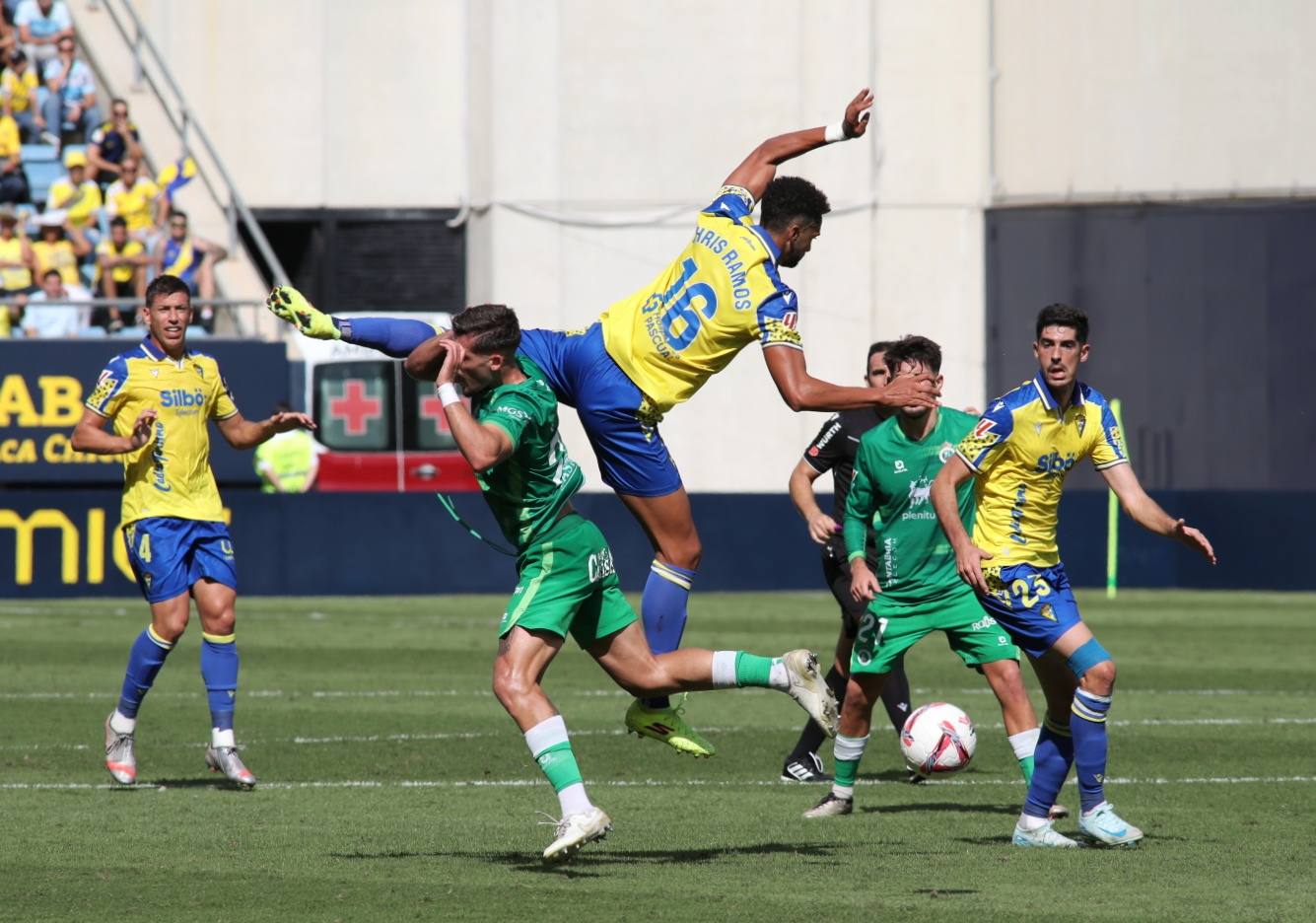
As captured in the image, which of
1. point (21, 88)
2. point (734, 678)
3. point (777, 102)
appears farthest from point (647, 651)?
point (777, 102)

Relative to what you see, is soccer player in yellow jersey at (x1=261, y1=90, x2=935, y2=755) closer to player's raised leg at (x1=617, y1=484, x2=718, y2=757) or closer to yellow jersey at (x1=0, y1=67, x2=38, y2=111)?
player's raised leg at (x1=617, y1=484, x2=718, y2=757)

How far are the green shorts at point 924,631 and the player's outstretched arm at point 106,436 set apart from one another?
134 inches

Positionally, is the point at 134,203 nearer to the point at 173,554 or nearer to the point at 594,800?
the point at 173,554

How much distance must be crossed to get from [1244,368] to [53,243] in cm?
1608

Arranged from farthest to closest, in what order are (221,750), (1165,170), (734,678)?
(1165,170), (221,750), (734,678)

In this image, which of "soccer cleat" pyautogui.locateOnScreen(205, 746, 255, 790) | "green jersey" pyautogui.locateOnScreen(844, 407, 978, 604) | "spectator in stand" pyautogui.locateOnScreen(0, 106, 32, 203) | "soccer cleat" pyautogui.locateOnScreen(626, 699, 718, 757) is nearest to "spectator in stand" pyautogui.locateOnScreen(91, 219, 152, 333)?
"spectator in stand" pyautogui.locateOnScreen(0, 106, 32, 203)

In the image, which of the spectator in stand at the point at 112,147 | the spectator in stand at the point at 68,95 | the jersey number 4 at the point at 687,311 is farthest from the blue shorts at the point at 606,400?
the spectator in stand at the point at 68,95

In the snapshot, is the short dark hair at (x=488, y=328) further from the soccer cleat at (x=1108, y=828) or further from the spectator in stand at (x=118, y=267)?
the spectator in stand at (x=118, y=267)

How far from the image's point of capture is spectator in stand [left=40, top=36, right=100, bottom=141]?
89.7 feet

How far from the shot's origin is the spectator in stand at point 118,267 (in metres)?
25.5

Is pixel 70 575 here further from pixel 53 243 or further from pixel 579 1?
pixel 579 1

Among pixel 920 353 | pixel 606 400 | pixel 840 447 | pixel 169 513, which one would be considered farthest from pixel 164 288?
pixel 920 353

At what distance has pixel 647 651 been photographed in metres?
8.88

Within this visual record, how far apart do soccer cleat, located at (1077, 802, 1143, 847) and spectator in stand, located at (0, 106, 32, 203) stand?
66.3 feet
